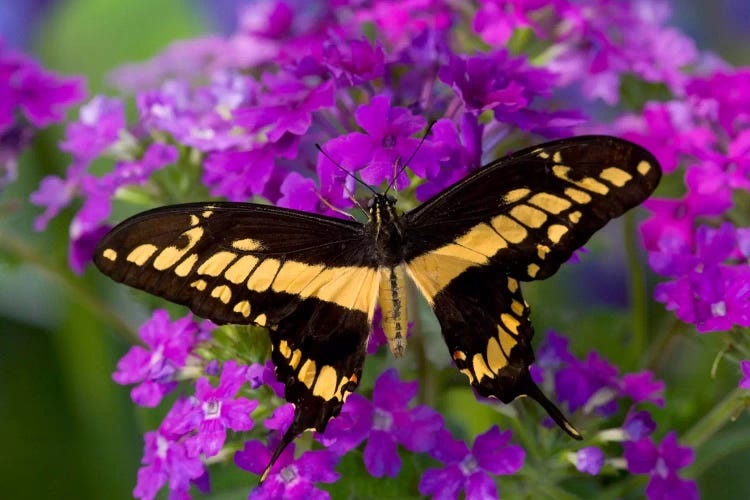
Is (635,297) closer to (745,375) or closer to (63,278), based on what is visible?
(745,375)

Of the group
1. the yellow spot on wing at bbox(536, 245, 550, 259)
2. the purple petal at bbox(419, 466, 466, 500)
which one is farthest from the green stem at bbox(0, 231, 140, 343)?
the yellow spot on wing at bbox(536, 245, 550, 259)

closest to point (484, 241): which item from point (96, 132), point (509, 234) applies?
point (509, 234)

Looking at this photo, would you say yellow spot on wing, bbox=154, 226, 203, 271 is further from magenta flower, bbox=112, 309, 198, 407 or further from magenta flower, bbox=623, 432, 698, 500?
magenta flower, bbox=623, 432, 698, 500

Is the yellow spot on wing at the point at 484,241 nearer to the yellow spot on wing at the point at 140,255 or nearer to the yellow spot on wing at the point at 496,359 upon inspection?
the yellow spot on wing at the point at 496,359

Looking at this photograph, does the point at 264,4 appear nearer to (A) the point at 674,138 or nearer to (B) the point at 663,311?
(A) the point at 674,138

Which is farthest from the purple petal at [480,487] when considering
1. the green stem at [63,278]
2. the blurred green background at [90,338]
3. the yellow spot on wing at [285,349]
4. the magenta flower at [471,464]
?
the green stem at [63,278]

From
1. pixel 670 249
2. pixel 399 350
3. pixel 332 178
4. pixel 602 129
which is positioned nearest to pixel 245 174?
pixel 332 178
